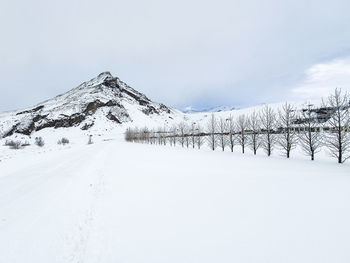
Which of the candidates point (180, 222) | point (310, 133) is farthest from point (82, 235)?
point (310, 133)

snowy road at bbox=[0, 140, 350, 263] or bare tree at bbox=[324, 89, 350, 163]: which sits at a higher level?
bare tree at bbox=[324, 89, 350, 163]

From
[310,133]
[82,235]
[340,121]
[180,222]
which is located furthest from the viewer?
[310,133]

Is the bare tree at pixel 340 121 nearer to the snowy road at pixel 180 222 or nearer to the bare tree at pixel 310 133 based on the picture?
the bare tree at pixel 310 133

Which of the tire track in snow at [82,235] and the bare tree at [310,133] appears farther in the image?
the bare tree at [310,133]

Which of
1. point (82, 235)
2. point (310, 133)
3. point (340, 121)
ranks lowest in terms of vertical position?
point (82, 235)

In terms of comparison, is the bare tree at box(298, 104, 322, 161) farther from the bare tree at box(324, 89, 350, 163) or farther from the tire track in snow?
the tire track in snow

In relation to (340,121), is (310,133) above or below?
below

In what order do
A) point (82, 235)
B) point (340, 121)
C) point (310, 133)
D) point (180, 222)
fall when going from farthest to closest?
point (310, 133) < point (340, 121) < point (180, 222) < point (82, 235)

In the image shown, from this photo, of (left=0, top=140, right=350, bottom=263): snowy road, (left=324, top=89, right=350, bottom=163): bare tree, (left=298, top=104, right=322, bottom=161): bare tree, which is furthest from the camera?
(left=298, top=104, right=322, bottom=161): bare tree

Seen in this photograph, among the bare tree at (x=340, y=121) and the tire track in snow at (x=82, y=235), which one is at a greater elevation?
the bare tree at (x=340, y=121)

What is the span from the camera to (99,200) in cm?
561

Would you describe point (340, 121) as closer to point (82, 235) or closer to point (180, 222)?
point (180, 222)

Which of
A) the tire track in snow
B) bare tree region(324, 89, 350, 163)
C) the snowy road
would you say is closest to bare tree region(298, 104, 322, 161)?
bare tree region(324, 89, 350, 163)

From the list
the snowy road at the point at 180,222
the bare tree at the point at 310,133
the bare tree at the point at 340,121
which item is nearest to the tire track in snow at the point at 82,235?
the snowy road at the point at 180,222
